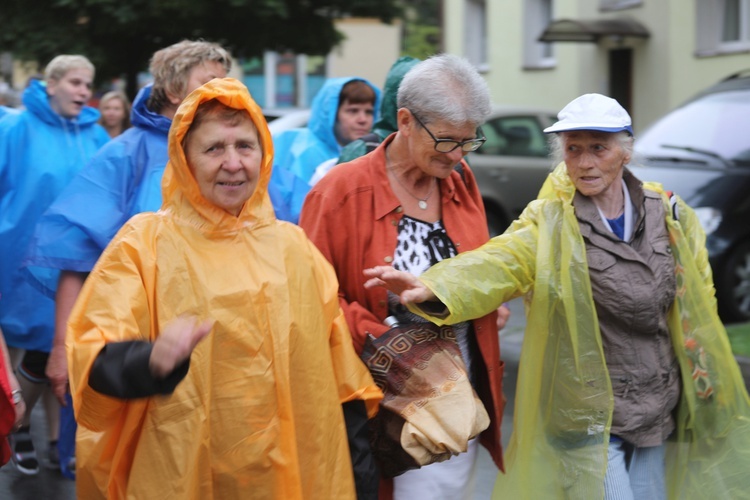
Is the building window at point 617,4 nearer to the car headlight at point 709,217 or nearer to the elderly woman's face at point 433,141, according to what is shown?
the car headlight at point 709,217

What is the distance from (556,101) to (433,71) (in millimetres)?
18889

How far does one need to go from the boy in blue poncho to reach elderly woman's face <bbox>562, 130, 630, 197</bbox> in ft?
4.38

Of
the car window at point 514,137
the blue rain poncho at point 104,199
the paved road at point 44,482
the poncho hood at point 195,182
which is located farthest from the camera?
the car window at point 514,137

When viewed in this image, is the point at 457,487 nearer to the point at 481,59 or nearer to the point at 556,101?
the point at 556,101

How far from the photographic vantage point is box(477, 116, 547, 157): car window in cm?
1329

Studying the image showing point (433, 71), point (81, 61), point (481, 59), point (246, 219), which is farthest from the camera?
point (481, 59)

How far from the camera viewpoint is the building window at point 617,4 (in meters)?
19.5

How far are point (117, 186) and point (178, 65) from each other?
496 millimetres

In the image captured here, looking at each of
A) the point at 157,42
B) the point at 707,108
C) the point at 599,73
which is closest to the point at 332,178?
the point at 707,108

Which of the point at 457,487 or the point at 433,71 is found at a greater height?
the point at 433,71

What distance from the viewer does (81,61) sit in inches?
243

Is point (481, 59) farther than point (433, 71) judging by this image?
Yes

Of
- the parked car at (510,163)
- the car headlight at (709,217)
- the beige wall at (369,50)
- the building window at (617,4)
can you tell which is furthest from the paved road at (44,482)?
the beige wall at (369,50)

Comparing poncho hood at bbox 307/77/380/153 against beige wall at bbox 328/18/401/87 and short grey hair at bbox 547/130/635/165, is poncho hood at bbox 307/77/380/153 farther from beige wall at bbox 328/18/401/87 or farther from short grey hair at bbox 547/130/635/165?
beige wall at bbox 328/18/401/87
